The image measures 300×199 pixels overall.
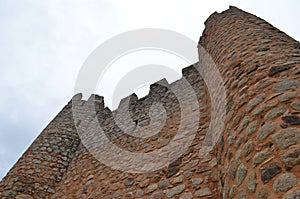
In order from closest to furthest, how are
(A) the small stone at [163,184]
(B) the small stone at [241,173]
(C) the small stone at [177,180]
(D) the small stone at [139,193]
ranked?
(B) the small stone at [241,173]
(C) the small stone at [177,180]
(A) the small stone at [163,184]
(D) the small stone at [139,193]

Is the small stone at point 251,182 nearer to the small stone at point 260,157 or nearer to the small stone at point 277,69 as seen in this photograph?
the small stone at point 260,157

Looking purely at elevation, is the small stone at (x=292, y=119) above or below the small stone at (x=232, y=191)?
above

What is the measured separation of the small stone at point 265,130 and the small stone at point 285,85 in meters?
0.39

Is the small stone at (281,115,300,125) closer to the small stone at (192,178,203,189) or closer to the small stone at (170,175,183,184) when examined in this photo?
the small stone at (192,178,203,189)

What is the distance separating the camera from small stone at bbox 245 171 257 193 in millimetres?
2102

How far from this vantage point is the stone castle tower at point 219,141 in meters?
2.17

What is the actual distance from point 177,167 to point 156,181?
1.33ft

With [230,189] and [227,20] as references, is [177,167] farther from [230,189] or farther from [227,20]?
[227,20]

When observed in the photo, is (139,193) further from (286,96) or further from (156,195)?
(286,96)

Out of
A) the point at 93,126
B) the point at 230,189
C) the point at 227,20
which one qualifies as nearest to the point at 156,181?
the point at 230,189

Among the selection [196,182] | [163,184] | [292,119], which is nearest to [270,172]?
[292,119]

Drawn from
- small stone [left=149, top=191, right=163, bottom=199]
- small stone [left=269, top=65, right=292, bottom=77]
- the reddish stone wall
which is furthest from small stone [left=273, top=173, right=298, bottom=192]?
small stone [left=149, top=191, right=163, bottom=199]

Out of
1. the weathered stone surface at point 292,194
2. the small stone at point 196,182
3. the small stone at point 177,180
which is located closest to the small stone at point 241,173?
the weathered stone surface at point 292,194

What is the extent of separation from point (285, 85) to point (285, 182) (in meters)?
0.99
